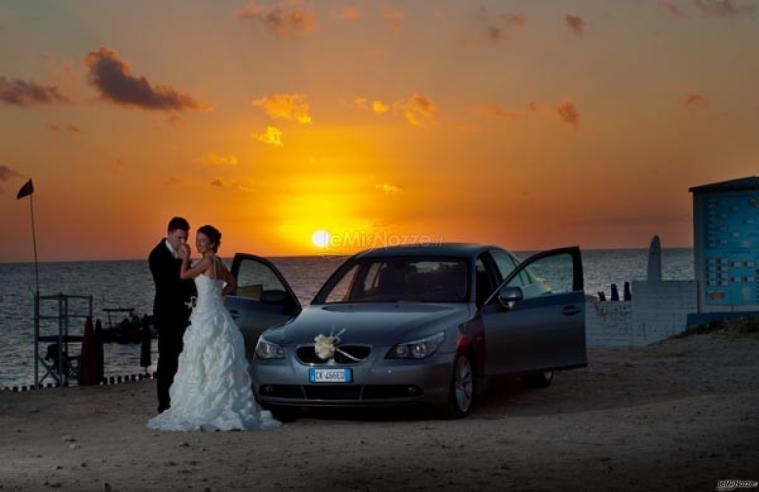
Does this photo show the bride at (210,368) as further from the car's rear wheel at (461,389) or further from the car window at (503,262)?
the car window at (503,262)

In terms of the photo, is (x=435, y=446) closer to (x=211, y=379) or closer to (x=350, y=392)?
(x=350, y=392)

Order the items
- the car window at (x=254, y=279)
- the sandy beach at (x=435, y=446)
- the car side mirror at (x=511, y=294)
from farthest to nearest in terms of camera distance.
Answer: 1. the car window at (x=254, y=279)
2. the car side mirror at (x=511, y=294)
3. the sandy beach at (x=435, y=446)

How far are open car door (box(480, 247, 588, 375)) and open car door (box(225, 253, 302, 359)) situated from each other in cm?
229

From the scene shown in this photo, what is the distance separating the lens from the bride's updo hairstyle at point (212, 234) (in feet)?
43.1

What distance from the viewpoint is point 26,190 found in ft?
96.7

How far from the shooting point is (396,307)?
43.8ft

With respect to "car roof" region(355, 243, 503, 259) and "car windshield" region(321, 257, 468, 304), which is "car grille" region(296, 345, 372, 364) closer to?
"car windshield" region(321, 257, 468, 304)

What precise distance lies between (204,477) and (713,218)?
23601mm

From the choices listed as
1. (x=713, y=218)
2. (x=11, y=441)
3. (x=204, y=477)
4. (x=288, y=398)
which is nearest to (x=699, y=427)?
(x=288, y=398)

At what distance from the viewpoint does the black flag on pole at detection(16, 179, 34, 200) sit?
96.3 feet

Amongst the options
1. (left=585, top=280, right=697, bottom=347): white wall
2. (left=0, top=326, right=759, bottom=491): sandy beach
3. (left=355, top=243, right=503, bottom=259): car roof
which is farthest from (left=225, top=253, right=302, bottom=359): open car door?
(left=585, top=280, right=697, bottom=347): white wall

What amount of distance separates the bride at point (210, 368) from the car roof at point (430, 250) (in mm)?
1799

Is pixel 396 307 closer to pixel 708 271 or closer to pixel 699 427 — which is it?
pixel 699 427

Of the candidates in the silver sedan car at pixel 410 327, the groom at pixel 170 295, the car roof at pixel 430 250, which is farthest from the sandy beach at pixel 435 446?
the car roof at pixel 430 250
